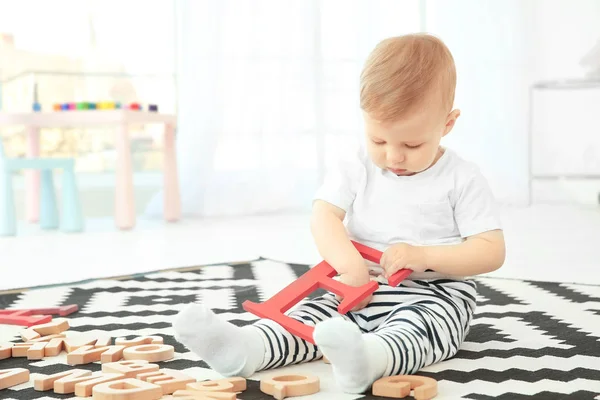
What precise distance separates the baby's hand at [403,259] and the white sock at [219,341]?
0.18 meters

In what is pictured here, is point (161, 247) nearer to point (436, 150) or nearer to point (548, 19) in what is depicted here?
point (436, 150)

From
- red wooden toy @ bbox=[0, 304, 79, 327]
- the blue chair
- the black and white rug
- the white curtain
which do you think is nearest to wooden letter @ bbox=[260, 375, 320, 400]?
the black and white rug

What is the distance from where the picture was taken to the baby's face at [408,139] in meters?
0.96

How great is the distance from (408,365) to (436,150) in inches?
10.8

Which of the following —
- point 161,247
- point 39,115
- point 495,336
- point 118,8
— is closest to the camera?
point 495,336

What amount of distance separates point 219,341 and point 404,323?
206mm

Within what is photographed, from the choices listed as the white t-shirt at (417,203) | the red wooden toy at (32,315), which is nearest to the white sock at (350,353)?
the white t-shirt at (417,203)

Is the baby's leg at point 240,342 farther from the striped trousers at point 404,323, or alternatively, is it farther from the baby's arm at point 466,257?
the baby's arm at point 466,257

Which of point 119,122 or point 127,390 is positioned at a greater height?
point 119,122

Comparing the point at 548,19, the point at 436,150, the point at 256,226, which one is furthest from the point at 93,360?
the point at 548,19

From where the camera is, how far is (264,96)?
327 centimetres

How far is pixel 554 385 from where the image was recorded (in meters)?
0.84

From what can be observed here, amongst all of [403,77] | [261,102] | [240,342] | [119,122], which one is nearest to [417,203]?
[403,77]

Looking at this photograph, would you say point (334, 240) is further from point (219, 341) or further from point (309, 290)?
point (219, 341)
